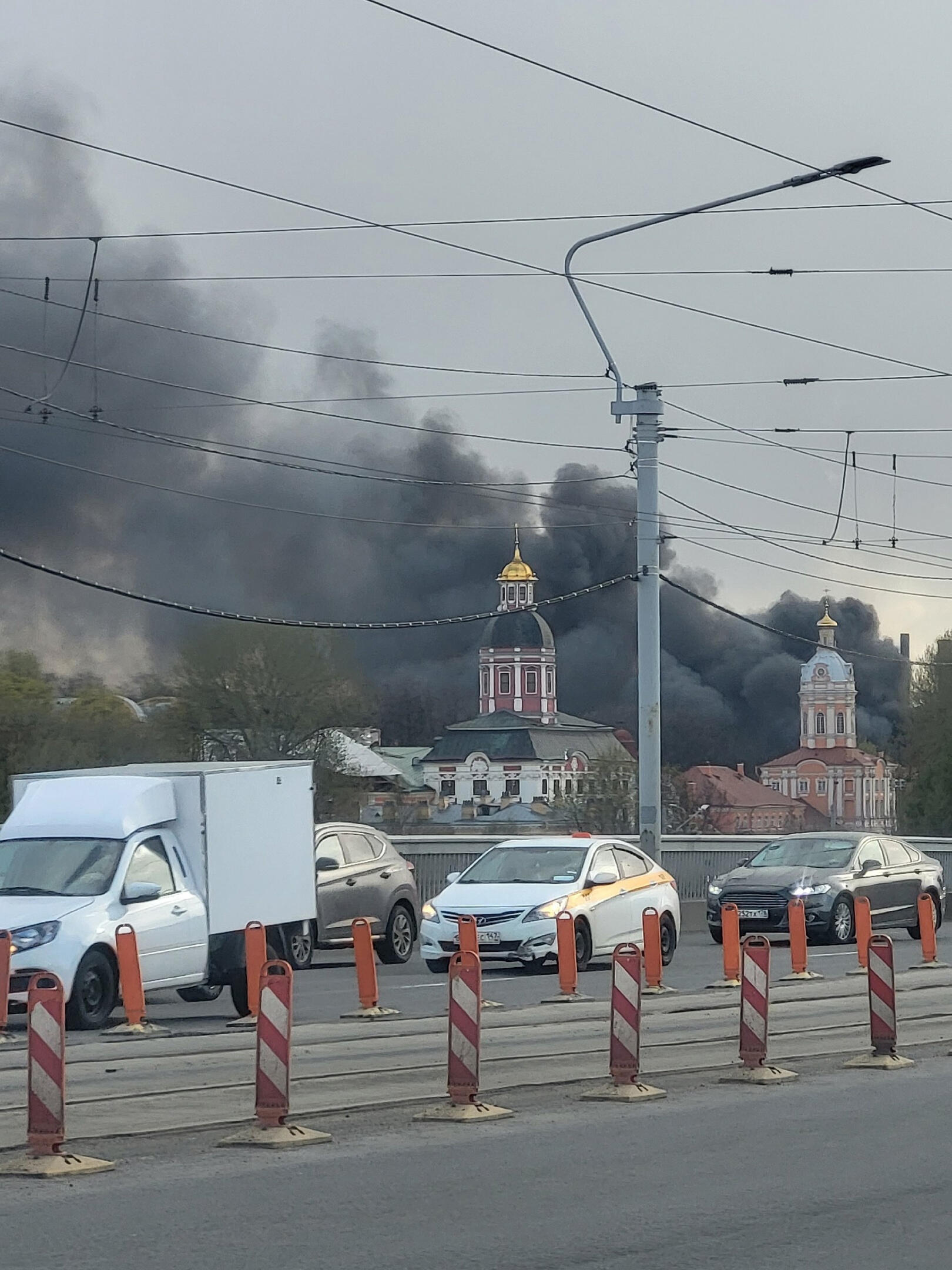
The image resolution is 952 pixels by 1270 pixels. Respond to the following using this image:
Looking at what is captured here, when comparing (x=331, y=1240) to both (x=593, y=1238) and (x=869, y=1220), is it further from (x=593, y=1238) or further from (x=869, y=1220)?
(x=869, y=1220)

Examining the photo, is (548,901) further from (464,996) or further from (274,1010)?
(274,1010)

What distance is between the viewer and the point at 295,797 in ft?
60.0

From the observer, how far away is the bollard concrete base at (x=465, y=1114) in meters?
9.95

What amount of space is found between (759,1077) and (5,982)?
6156 mm

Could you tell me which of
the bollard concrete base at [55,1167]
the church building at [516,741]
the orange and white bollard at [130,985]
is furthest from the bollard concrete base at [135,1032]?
the church building at [516,741]

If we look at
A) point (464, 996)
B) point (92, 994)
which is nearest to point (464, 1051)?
point (464, 996)

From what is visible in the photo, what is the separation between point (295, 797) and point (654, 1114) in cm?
856

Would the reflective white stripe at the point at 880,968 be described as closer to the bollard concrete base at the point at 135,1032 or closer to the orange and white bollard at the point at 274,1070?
→ the orange and white bollard at the point at 274,1070

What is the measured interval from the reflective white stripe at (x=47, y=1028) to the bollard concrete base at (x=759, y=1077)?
4787 millimetres

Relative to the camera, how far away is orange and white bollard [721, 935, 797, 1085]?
11430 mm

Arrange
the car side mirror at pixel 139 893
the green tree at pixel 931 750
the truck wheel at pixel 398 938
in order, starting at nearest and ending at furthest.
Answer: the car side mirror at pixel 139 893, the truck wheel at pixel 398 938, the green tree at pixel 931 750

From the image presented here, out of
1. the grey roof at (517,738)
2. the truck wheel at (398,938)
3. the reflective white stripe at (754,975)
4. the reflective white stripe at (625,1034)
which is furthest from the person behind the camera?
the grey roof at (517,738)

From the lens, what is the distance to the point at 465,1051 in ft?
33.0

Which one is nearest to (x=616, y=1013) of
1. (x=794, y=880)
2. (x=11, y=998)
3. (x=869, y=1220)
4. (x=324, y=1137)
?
(x=324, y=1137)
